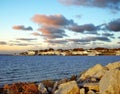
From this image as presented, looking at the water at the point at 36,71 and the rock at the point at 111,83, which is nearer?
the rock at the point at 111,83

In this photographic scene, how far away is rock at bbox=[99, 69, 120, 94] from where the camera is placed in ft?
48.5

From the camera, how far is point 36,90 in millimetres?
18734

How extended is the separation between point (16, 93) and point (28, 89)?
1.05m

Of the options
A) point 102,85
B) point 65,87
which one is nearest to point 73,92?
point 65,87

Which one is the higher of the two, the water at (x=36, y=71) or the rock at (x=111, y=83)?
the rock at (x=111, y=83)

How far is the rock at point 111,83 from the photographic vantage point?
14.8 meters

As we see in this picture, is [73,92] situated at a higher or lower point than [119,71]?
lower

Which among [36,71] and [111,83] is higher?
[111,83]

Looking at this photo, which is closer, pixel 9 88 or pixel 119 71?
pixel 119 71

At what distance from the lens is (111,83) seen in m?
15.0

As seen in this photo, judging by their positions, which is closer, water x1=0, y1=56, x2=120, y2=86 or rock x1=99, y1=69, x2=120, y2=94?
rock x1=99, y1=69, x2=120, y2=94

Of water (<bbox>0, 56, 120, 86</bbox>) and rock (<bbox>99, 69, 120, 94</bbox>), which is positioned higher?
rock (<bbox>99, 69, 120, 94</bbox>)

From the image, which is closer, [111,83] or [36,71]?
[111,83]

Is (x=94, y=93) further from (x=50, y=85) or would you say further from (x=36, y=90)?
(x=50, y=85)
